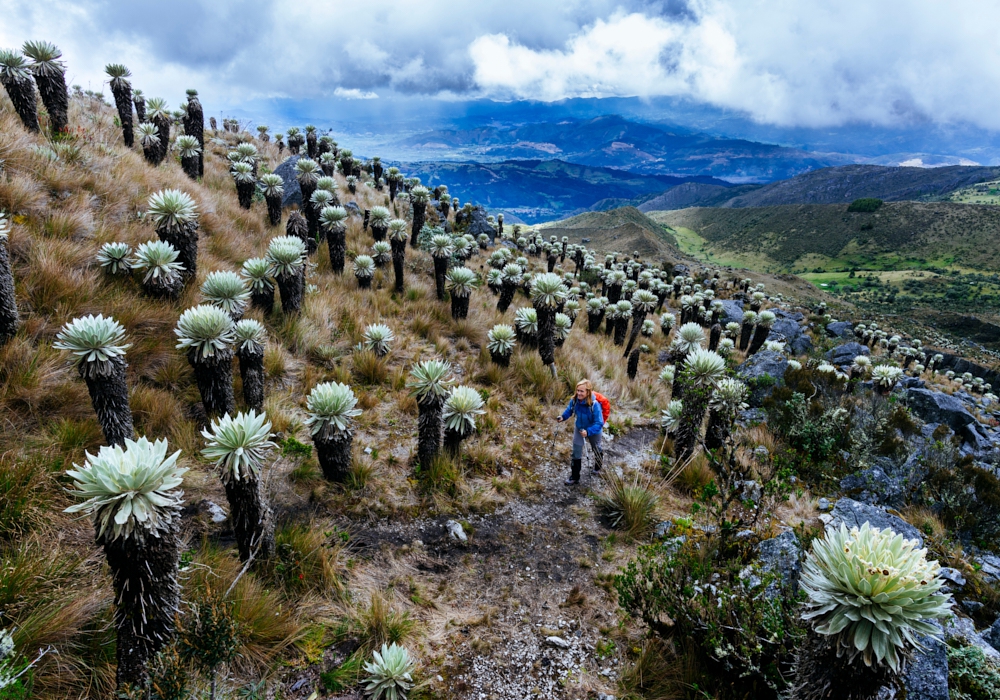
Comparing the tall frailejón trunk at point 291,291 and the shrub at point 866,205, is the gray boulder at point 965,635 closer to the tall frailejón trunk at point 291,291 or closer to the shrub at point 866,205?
the tall frailejón trunk at point 291,291

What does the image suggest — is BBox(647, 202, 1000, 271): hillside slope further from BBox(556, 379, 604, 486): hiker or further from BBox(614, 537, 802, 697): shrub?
BBox(614, 537, 802, 697): shrub

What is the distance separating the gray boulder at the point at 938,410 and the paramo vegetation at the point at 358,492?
18.0 feet

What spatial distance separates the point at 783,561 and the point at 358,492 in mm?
4599

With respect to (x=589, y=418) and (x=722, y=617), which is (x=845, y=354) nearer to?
(x=589, y=418)

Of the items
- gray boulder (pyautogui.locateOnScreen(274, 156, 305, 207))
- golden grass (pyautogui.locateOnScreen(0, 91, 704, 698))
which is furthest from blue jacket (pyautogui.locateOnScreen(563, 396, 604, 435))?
gray boulder (pyautogui.locateOnScreen(274, 156, 305, 207))

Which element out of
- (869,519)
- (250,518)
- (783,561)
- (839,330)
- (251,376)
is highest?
(251,376)

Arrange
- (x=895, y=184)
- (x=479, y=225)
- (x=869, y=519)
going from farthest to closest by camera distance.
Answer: (x=895, y=184)
(x=479, y=225)
(x=869, y=519)

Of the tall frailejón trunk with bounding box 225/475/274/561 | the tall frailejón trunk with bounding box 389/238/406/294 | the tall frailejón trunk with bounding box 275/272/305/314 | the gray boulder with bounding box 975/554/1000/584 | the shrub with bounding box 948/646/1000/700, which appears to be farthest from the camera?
the tall frailejón trunk with bounding box 389/238/406/294

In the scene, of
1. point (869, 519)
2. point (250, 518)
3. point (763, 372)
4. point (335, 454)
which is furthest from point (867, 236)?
point (250, 518)

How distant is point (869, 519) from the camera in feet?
16.5

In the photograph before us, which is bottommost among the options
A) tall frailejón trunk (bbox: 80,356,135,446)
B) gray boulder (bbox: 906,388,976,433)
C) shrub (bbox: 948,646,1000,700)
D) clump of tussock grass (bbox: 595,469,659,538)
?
gray boulder (bbox: 906,388,976,433)

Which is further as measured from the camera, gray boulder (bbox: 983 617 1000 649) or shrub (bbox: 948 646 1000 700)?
gray boulder (bbox: 983 617 1000 649)

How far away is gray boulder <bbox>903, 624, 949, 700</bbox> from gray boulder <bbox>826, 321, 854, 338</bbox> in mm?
35377

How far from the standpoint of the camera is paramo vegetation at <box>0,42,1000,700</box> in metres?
2.47
